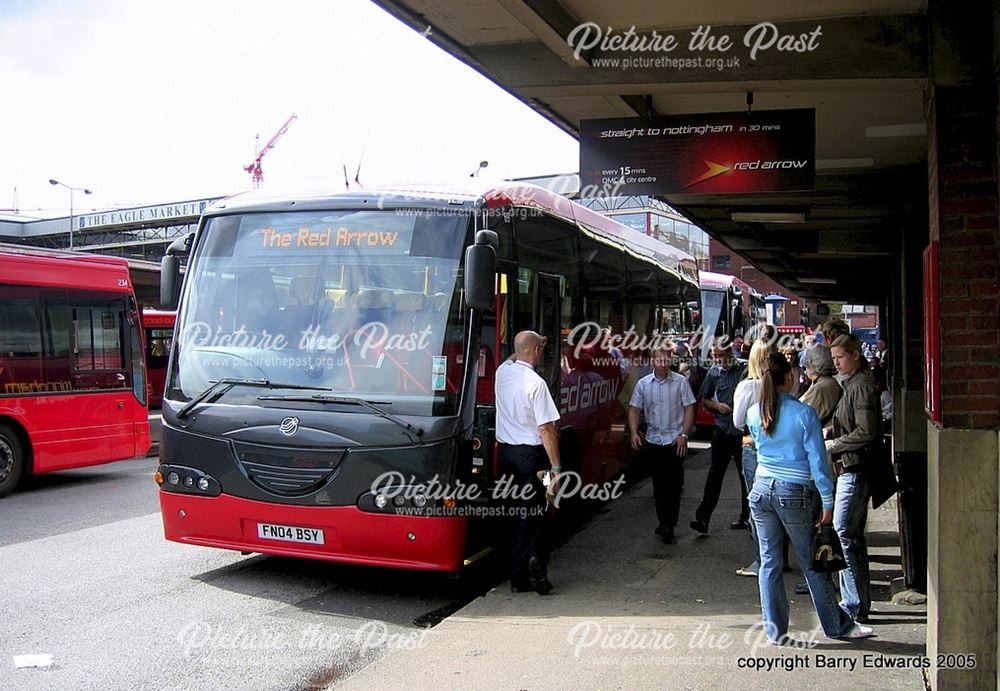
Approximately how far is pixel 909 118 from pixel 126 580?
7543mm

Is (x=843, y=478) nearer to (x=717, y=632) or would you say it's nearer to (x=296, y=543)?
(x=717, y=632)

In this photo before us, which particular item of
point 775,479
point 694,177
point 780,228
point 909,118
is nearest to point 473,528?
point 775,479

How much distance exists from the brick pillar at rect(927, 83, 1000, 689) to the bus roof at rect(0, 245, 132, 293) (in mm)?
10847

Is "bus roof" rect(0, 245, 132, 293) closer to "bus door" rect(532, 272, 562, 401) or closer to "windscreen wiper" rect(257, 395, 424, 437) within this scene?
"windscreen wiper" rect(257, 395, 424, 437)

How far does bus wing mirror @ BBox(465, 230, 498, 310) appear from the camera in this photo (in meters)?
6.62

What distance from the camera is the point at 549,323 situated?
8594 millimetres

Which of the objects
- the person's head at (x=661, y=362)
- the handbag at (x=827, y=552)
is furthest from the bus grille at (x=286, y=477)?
the person's head at (x=661, y=362)

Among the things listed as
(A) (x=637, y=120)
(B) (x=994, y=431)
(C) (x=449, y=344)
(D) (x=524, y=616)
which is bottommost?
(D) (x=524, y=616)

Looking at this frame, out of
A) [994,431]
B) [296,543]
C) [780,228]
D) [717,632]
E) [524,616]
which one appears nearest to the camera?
[994,431]

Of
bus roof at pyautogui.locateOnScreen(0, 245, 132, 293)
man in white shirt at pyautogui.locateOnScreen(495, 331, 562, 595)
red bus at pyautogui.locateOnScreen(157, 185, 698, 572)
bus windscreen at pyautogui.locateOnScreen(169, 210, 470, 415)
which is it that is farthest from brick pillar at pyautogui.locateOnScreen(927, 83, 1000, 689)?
bus roof at pyautogui.locateOnScreen(0, 245, 132, 293)

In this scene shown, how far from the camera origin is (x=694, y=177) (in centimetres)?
820

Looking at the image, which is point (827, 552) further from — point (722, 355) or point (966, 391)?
point (722, 355)

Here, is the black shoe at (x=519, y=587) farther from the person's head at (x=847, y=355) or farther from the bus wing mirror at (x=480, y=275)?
the person's head at (x=847, y=355)

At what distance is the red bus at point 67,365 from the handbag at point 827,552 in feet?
32.4
